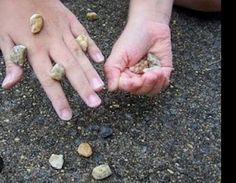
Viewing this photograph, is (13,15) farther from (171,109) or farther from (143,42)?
(171,109)

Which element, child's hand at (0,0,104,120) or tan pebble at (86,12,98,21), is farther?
tan pebble at (86,12,98,21)

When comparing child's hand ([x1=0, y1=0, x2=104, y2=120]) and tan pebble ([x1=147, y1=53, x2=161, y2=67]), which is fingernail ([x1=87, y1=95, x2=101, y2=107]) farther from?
tan pebble ([x1=147, y1=53, x2=161, y2=67])

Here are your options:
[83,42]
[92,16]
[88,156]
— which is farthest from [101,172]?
[92,16]

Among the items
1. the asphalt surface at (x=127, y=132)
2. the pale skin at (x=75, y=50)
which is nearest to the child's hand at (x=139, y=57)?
the pale skin at (x=75, y=50)

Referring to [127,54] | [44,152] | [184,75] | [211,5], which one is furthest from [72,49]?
[211,5]

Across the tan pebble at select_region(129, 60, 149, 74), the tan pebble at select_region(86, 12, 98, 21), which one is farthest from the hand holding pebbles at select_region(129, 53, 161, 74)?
the tan pebble at select_region(86, 12, 98, 21)

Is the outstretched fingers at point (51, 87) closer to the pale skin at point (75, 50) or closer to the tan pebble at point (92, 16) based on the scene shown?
the pale skin at point (75, 50)
